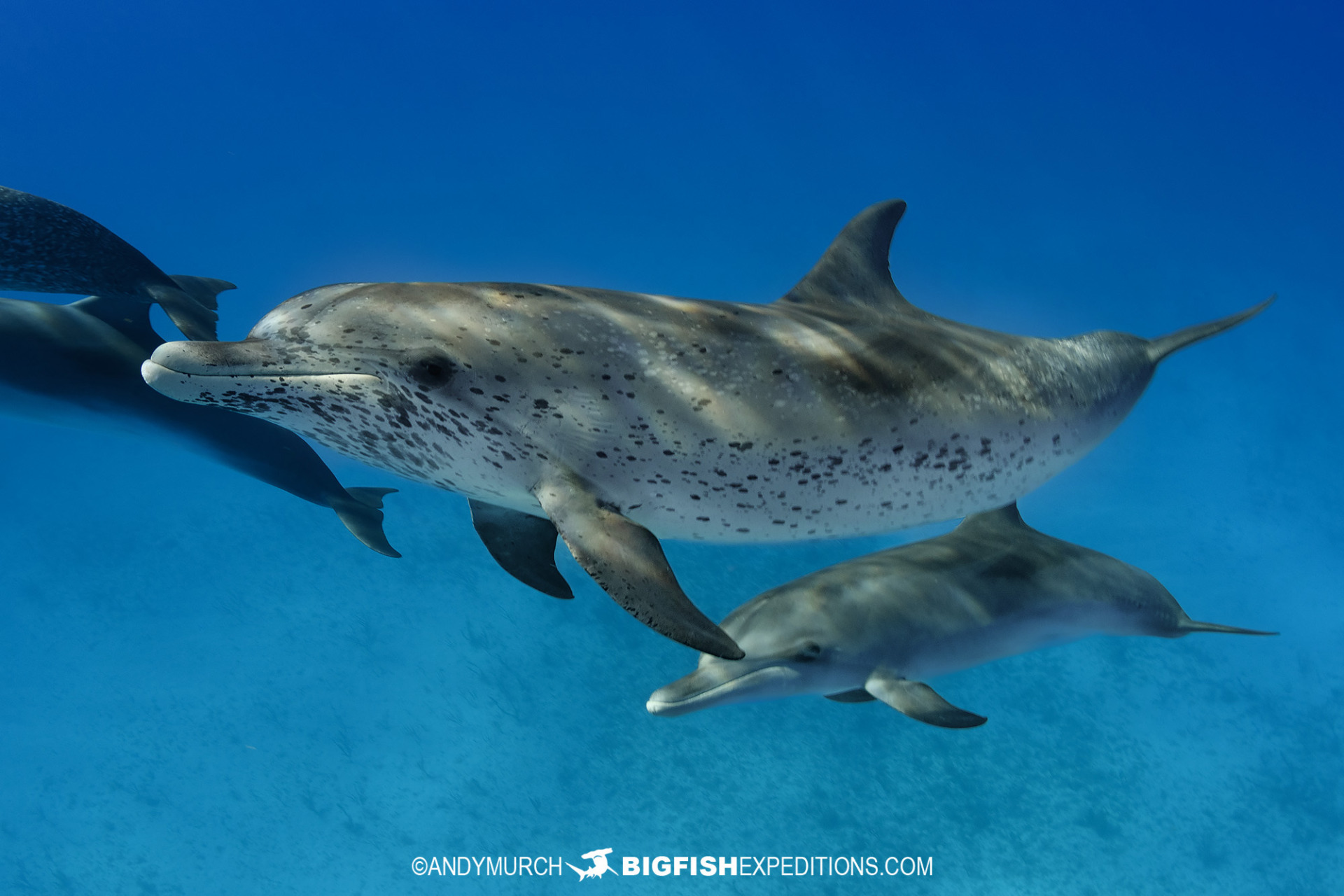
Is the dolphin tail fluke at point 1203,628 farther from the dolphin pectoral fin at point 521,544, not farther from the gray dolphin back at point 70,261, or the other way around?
the gray dolphin back at point 70,261

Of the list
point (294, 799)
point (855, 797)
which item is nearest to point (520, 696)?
point (294, 799)

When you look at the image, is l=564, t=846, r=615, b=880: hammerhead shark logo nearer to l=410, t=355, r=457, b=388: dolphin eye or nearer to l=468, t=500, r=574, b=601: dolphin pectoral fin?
l=468, t=500, r=574, b=601: dolphin pectoral fin

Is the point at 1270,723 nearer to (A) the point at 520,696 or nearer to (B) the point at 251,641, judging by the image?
(A) the point at 520,696

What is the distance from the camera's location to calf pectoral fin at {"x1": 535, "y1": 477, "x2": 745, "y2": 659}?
230 cm

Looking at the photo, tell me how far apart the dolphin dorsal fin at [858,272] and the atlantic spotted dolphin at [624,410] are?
0.53 m

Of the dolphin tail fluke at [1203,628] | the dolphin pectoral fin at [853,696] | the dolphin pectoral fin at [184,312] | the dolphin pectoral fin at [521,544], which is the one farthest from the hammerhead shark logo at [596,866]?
the dolphin pectoral fin at [184,312]

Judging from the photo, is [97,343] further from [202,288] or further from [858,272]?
[858,272]

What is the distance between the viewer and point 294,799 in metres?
8.20

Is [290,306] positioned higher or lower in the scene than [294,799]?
higher

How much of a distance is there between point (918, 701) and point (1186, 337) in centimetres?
280

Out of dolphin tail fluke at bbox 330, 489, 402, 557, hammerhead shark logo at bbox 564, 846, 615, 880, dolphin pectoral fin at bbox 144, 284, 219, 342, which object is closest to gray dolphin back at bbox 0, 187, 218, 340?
dolphin pectoral fin at bbox 144, 284, 219, 342

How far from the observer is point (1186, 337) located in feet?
15.1

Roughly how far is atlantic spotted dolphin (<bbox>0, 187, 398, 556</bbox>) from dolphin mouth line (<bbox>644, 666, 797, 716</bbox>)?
2464 mm

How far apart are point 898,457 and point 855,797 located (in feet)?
17.1
